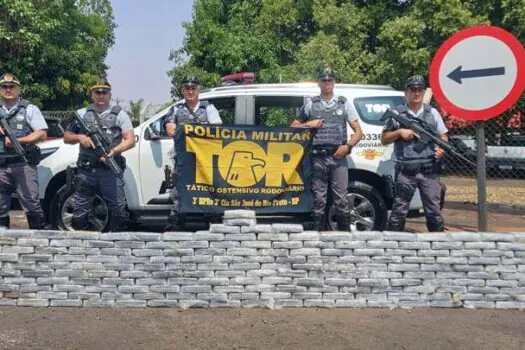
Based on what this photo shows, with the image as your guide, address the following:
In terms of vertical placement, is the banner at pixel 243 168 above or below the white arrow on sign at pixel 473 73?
below

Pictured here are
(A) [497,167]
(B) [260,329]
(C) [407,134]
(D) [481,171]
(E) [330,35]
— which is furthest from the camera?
(E) [330,35]

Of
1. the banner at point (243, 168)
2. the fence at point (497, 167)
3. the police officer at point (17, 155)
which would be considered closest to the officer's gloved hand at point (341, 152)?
the banner at point (243, 168)

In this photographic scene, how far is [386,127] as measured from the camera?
19.0 ft

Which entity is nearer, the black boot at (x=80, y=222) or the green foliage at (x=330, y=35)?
the black boot at (x=80, y=222)

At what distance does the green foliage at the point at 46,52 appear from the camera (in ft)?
47.4

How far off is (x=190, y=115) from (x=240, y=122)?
32.2 inches

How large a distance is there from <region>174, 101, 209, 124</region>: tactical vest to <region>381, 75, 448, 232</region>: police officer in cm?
191

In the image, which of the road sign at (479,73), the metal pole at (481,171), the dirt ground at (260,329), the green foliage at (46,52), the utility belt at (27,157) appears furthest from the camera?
the green foliage at (46,52)

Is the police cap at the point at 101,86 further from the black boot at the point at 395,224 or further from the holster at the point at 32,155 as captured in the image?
the black boot at the point at 395,224

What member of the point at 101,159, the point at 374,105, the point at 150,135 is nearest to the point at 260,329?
the point at 101,159

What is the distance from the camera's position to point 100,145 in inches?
221

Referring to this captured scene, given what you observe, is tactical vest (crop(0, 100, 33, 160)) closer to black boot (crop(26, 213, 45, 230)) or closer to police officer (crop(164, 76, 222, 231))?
black boot (crop(26, 213, 45, 230))

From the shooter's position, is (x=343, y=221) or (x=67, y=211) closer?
(x=343, y=221)

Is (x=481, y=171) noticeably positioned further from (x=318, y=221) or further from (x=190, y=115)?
(x=190, y=115)
